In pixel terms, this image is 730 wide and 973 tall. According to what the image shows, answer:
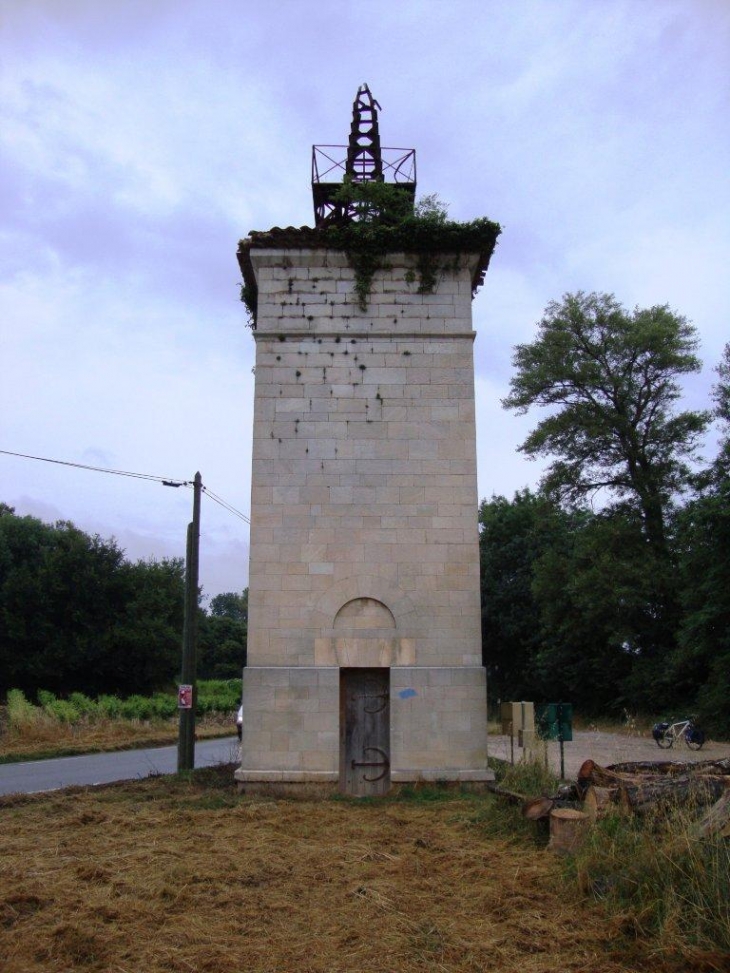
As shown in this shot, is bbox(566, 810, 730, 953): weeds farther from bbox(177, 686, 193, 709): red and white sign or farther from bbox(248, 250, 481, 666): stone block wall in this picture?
bbox(177, 686, 193, 709): red and white sign

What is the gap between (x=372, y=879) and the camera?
7043 millimetres

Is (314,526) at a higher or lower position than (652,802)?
higher

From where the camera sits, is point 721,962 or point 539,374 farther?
point 539,374

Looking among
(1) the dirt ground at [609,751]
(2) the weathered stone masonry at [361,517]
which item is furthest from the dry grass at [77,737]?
(2) the weathered stone masonry at [361,517]

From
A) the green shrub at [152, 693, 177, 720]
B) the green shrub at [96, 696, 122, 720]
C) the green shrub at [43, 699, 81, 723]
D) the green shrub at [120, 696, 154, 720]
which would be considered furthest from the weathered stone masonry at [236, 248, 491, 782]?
the green shrub at [152, 693, 177, 720]

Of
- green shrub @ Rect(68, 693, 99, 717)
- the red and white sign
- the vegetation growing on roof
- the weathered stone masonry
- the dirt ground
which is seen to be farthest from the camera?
green shrub @ Rect(68, 693, 99, 717)

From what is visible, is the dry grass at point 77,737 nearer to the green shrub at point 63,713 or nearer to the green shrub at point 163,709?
the green shrub at point 63,713

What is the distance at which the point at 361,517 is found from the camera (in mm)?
11852

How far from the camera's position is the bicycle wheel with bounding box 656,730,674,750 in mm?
21375

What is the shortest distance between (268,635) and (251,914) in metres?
5.41

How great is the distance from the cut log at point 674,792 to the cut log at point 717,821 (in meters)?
0.38

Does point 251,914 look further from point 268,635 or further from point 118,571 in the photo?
point 118,571

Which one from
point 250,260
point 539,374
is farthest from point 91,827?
point 539,374

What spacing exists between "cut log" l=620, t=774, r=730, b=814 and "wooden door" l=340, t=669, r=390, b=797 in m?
4.33
